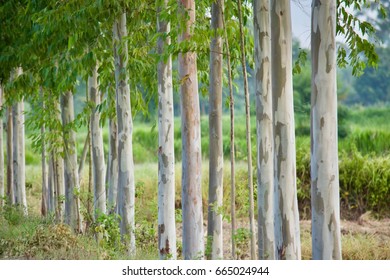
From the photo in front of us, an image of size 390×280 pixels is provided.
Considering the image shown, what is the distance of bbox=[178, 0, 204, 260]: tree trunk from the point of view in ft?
26.7

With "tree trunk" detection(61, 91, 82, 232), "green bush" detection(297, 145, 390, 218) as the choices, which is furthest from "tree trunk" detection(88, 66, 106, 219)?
"green bush" detection(297, 145, 390, 218)

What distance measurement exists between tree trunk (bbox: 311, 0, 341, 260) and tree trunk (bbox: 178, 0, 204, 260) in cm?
192

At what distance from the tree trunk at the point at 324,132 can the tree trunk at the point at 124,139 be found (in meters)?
3.72

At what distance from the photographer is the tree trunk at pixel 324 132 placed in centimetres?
636

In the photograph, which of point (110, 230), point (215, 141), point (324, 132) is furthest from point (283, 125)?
point (110, 230)

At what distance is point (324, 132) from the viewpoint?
636 cm

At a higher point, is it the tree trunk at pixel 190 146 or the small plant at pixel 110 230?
the tree trunk at pixel 190 146

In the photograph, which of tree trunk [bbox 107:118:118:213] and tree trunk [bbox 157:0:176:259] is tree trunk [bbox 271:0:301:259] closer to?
tree trunk [bbox 157:0:176:259]

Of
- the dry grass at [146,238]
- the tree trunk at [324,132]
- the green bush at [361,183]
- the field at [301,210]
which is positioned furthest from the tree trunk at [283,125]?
the green bush at [361,183]

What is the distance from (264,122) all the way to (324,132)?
62.0 inches

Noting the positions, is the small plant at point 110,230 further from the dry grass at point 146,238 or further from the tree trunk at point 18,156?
the tree trunk at point 18,156
